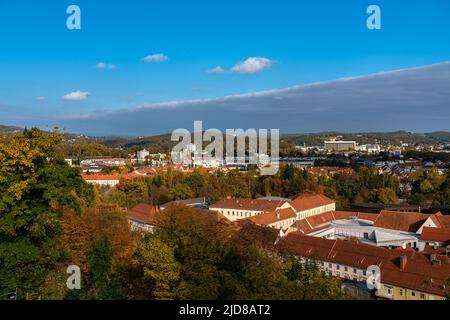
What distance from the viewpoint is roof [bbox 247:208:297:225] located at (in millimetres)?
38922

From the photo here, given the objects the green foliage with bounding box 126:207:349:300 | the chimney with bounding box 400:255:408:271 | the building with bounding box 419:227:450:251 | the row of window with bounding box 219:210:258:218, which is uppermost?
the green foliage with bounding box 126:207:349:300

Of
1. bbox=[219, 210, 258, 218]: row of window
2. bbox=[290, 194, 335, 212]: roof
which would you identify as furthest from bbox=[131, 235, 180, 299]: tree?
bbox=[290, 194, 335, 212]: roof

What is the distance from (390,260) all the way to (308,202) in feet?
82.1

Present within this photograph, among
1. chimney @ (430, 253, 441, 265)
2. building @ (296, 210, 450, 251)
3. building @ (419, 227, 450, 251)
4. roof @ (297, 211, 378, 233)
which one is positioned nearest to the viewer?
chimney @ (430, 253, 441, 265)

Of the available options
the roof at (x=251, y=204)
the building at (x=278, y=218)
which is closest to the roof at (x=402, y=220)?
the building at (x=278, y=218)

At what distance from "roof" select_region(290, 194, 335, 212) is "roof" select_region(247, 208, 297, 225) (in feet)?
7.55

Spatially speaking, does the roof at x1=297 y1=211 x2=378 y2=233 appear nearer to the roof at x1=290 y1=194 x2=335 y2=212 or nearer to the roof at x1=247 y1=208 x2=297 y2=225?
the roof at x1=247 y1=208 x2=297 y2=225

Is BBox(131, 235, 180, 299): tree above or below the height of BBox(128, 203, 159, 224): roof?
above

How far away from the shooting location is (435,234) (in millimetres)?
31031

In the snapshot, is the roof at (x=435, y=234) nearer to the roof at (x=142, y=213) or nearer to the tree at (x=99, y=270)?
the tree at (x=99, y=270)

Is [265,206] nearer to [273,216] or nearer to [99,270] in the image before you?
[273,216]

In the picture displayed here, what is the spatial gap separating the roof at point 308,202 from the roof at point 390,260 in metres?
18.2

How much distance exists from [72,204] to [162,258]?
4913 millimetres

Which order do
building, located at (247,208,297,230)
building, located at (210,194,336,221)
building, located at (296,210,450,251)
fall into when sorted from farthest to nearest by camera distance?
building, located at (210,194,336,221) < building, located at (247,208,297,230) < building, located at (296,210,450,251)
